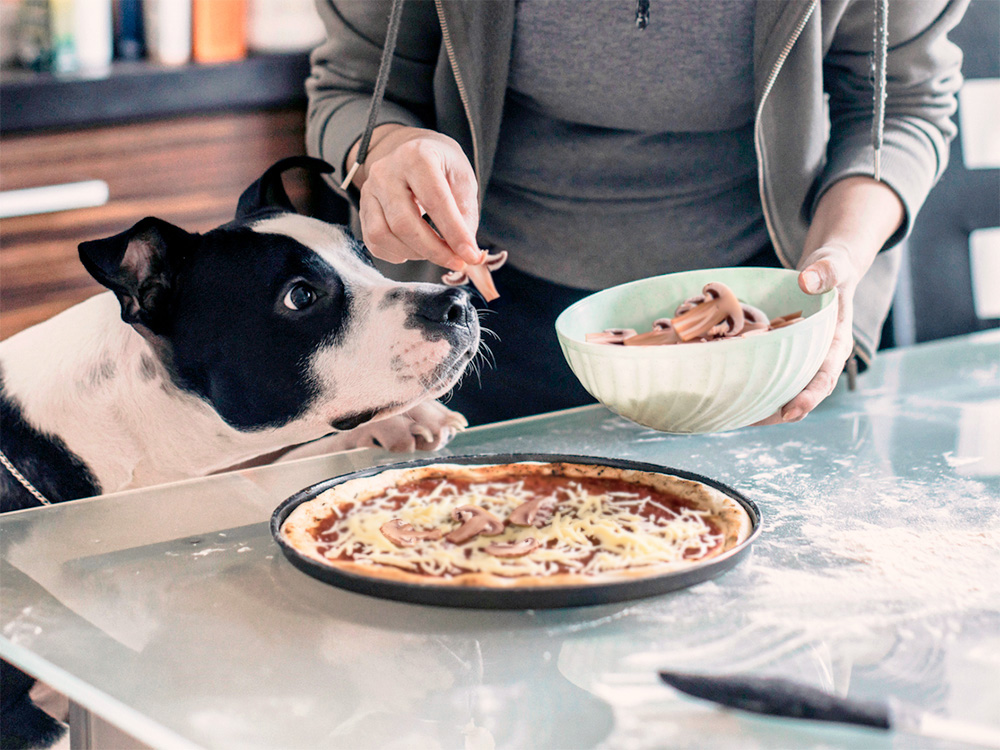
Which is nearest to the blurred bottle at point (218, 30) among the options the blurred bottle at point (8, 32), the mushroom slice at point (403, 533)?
the blurred bottle at point (8, 32)

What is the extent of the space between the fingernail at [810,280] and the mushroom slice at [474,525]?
0.42 m

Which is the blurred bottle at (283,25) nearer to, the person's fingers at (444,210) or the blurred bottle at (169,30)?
the blurred bottle at (169,30)

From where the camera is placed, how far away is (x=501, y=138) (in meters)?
1.47

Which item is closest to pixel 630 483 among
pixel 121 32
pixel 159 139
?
pixel 159 139

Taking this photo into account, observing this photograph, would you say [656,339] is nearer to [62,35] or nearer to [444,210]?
[444,210]

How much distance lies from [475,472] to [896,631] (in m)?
0.44

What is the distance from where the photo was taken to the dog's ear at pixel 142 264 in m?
1.01

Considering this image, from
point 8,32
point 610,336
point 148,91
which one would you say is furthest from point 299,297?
point 8,32

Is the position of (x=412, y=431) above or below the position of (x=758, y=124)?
below

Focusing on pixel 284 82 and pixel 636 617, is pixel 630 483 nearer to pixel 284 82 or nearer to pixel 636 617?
pixel 636 617

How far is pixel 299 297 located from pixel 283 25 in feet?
7.32

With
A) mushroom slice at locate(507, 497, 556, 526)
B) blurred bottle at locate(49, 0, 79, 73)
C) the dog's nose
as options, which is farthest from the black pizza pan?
blurred bottle at locate(49, 0, 79, 73)

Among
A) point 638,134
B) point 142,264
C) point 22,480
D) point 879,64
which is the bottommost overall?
point 22,480

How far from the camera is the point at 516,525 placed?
90 centimetres
